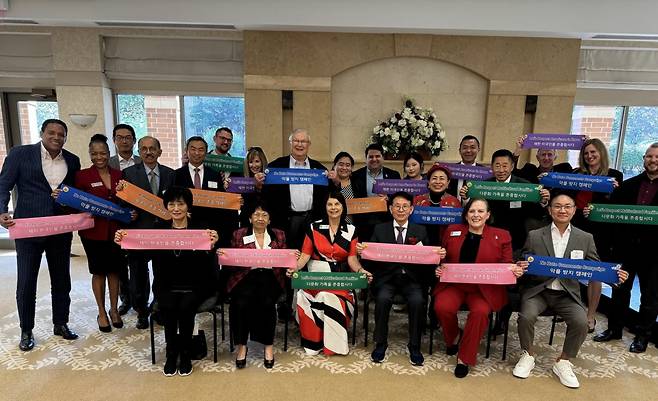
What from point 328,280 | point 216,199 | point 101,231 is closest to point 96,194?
point 101,231

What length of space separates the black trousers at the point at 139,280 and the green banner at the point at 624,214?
3803 mm

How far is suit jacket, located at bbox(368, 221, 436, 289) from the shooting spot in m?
3.19

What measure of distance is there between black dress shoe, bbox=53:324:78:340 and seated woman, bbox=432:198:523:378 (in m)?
3.01

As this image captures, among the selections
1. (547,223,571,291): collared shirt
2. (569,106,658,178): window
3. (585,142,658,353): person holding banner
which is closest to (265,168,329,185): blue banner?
(547,223,571,291): collared shirt

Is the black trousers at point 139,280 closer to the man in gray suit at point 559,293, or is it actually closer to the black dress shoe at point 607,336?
the man in gray suit at point 559,293

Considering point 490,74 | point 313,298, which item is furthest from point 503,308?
point 490,74

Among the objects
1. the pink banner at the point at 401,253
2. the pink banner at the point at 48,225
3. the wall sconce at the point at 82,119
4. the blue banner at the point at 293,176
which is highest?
the wall sconce at the point at 82,119

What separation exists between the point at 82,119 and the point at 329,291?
4.41m

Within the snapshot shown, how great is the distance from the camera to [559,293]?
2.97m

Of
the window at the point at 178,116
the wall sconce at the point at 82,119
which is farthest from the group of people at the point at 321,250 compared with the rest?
the window at the point at 178,116

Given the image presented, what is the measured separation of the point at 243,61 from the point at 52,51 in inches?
103

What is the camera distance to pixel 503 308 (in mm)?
3078

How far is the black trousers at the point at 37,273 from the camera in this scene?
3100 millimetres

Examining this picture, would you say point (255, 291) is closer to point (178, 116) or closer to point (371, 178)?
point (371, 178)
